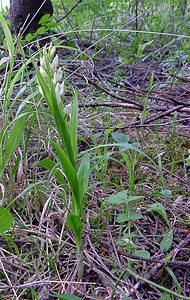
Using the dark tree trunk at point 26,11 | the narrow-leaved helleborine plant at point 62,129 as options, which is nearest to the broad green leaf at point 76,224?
the narrow-leaved helleborine plant at point 62,129

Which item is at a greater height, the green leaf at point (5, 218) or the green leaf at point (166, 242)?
the green leaf at point (5, 218)

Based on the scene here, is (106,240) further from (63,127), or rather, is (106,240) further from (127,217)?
(63,127)

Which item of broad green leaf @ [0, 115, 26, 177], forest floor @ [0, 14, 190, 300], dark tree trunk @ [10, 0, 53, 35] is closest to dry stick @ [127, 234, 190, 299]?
forest floor @ [0, 14, 190, 300]

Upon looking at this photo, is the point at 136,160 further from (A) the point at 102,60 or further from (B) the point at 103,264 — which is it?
(A) the point at 102,60

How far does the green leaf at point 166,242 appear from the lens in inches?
37.6

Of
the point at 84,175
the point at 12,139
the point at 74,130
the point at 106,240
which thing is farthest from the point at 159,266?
the point at 12,139

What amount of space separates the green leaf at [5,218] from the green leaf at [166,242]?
376 mm

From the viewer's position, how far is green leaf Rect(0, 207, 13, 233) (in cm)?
86

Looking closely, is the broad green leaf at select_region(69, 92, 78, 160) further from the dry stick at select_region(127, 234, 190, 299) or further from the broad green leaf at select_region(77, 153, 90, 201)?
the dry stick at select_region(127, 234, 190, 299)

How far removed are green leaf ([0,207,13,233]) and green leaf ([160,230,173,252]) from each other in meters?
0.38

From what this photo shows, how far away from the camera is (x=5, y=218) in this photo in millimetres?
875

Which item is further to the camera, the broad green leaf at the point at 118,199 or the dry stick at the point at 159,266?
the broad green leaf at the point at 118,199

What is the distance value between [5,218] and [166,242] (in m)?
0.40

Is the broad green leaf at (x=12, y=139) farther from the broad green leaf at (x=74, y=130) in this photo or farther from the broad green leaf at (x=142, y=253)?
the broad green leaf at (x=142, y=253)
